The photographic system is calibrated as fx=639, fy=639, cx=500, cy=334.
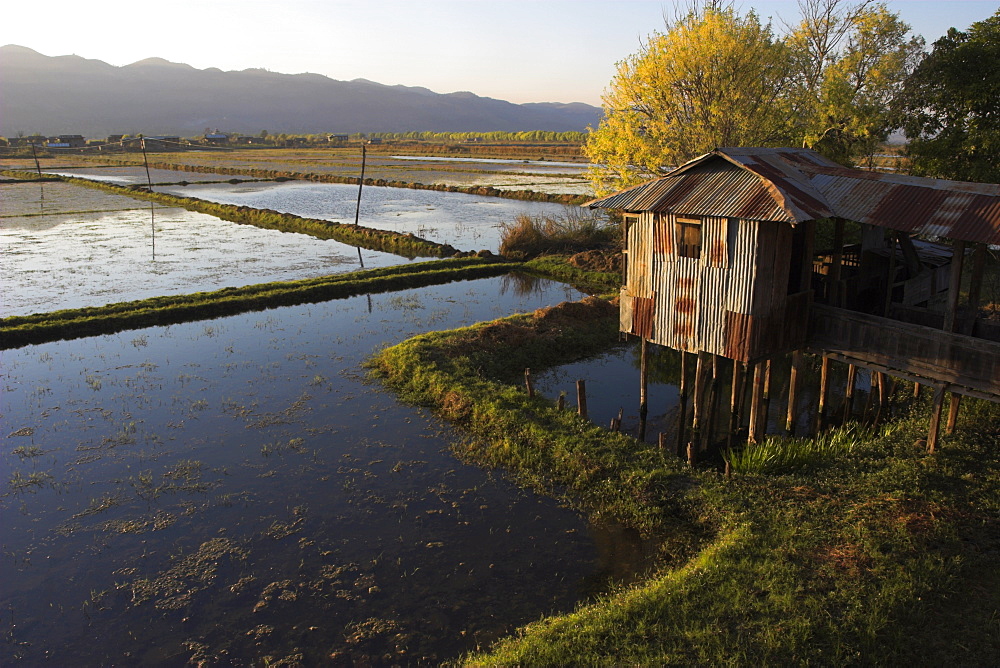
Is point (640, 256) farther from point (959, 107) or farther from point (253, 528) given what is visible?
point (959, 107)

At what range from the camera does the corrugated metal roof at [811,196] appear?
1148cm

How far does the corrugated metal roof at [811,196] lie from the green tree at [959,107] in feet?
32.7

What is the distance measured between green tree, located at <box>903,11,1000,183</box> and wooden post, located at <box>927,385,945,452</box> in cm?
1298

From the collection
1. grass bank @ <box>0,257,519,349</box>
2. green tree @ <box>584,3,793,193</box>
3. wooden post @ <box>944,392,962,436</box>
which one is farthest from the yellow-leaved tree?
wooden post @ <box>944,392,962,436</box>

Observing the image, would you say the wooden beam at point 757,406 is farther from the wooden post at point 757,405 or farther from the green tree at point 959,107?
the green tree at point 959,107

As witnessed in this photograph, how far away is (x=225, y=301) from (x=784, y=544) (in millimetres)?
22182

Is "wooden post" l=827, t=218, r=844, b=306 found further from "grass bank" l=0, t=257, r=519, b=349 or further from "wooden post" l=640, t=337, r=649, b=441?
"grass bank" l=0, t=257, r=519, b=349

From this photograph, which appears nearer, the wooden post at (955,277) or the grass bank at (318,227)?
the wooden post at (955,277)

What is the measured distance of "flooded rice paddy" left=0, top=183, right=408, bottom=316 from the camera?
27.8 meters

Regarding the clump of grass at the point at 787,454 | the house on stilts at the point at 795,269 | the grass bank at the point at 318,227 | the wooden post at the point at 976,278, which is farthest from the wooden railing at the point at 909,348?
the grass bank at the point at 318,227

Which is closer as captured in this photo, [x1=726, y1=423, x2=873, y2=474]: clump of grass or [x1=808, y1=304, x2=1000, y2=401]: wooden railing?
[x1=808, y1=304, x2=1000, y2=401]: wooden railing

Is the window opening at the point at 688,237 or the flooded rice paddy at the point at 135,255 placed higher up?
the window opening at the point at 688,237

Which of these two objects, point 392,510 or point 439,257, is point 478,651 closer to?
point 392,510

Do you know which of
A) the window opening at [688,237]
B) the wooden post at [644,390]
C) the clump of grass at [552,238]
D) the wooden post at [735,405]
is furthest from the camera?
the clump of grass at [552,238]
